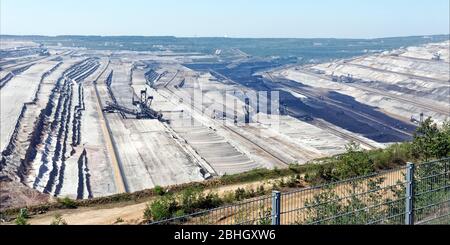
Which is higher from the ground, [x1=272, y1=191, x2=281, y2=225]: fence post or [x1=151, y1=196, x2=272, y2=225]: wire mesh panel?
[x1=272, y1=191, x2=281, y2=225]: fence post

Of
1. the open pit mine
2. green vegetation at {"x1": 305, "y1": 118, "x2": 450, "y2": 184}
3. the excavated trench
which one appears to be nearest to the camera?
green vegetation at {"x1": 305, "y1": 118, "x2": 450, "y2": 184}

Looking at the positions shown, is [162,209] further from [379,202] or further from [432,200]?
[432,200]

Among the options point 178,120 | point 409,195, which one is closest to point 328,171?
point 409,195

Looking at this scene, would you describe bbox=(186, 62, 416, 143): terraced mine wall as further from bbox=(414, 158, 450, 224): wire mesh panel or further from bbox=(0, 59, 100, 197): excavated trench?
bbox=(414, 158, 450, 224): wire mesh panel

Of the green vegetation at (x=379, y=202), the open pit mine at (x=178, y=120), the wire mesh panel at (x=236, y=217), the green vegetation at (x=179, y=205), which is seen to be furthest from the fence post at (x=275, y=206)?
the open pit mine at (x=178, y=120)

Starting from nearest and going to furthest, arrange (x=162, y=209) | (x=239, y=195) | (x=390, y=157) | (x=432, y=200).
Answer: (x=432, y=200), (x=162, y=209), (x=239, y=195), (x=390, y=157)

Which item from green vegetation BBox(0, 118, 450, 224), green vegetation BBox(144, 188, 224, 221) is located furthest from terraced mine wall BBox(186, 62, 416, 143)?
green vegetation BBox(144, 188, 224, 221)
